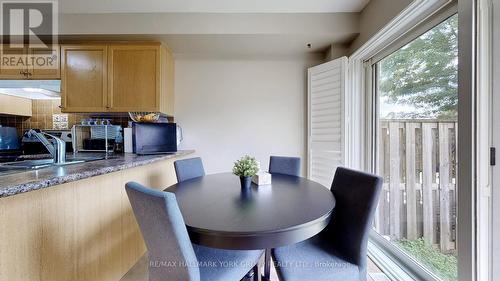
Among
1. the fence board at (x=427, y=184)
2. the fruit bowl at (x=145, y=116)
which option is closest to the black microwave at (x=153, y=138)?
the fruit bowl at (x=145, y=116)

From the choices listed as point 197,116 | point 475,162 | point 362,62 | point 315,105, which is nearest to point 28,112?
point 197,116

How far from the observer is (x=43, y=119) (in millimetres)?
2908

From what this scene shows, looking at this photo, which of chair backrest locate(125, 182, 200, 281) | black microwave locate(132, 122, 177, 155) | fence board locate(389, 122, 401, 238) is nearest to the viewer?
chair backrest locate(125, 182, 200, 281)

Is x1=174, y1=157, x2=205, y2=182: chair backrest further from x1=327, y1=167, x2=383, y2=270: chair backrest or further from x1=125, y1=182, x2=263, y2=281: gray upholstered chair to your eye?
x1=327, y1=167, x2=383, y2=270: chair backrest

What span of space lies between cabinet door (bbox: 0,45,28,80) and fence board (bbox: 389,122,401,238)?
401 centimetres

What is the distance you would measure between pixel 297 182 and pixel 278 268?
0.67 m

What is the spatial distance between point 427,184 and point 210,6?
2.55 meters

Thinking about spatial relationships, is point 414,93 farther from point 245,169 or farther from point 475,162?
point 245,169

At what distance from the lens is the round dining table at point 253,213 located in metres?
0.86

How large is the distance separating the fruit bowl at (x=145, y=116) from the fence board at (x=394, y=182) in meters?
2.57

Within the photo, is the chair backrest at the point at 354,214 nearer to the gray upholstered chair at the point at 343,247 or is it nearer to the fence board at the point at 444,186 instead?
the gray upholstered chair at the point at 343,247

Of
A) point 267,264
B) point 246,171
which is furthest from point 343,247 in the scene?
point 246,171

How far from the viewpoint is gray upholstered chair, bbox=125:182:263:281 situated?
838mm

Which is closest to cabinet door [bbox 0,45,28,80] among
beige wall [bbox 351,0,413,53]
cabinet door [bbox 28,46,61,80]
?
cabinet door [bbox 28,46,61,80]
